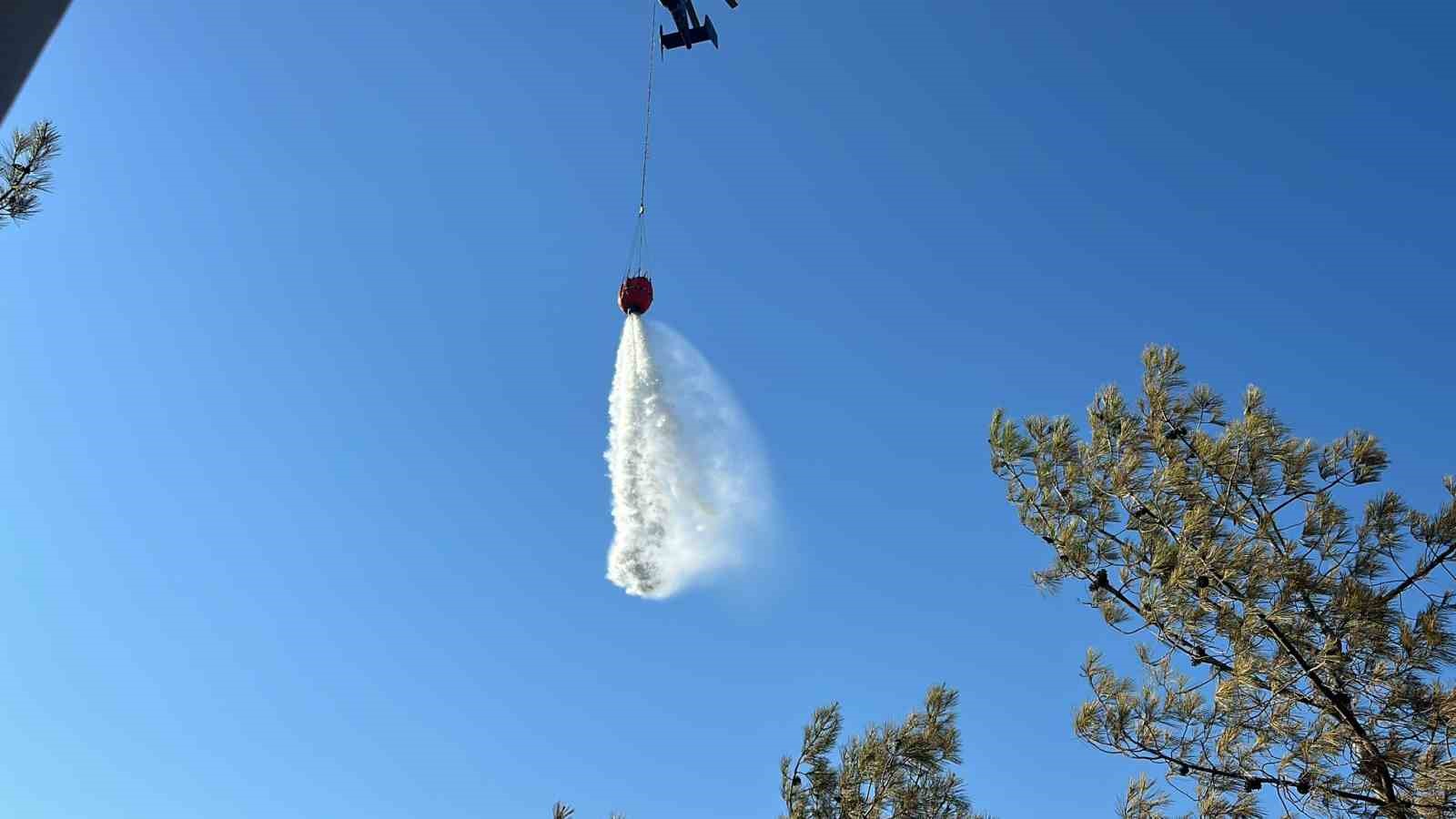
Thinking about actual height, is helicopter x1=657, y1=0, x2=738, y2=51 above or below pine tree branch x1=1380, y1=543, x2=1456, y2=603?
above

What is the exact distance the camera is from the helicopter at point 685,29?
24.5 meters

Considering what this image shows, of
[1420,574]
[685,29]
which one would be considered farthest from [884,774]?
[685,29]

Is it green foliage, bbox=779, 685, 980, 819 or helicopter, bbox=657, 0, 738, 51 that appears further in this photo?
helicopter, bbox=657, 0, 738, 51

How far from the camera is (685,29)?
986 inches

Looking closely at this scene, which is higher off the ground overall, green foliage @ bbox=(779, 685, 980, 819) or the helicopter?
the helicopter

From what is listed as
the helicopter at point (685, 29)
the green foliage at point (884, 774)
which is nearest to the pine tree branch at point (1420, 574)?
the green foliage at point (884, 774)

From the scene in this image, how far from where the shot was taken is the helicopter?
2447 centimetres

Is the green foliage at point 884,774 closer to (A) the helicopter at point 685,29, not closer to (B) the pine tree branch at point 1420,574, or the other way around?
(B) the pine tree branch at point 1420,574

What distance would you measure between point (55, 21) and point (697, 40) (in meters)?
25.0

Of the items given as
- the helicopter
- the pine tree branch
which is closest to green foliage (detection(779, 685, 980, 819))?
the pine tree branch

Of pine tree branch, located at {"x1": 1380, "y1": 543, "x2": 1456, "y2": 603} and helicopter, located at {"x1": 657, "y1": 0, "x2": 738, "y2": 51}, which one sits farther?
helicopter, located at {"x1": 657, "y1": 0, "x2": 738, "y2": 51}

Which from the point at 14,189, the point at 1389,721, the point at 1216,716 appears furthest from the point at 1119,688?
the point at 14,189

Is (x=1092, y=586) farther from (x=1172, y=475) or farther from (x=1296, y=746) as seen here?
(x=1296, y=746)

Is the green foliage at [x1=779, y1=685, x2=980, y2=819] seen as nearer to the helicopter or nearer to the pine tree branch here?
the pine tree branch
